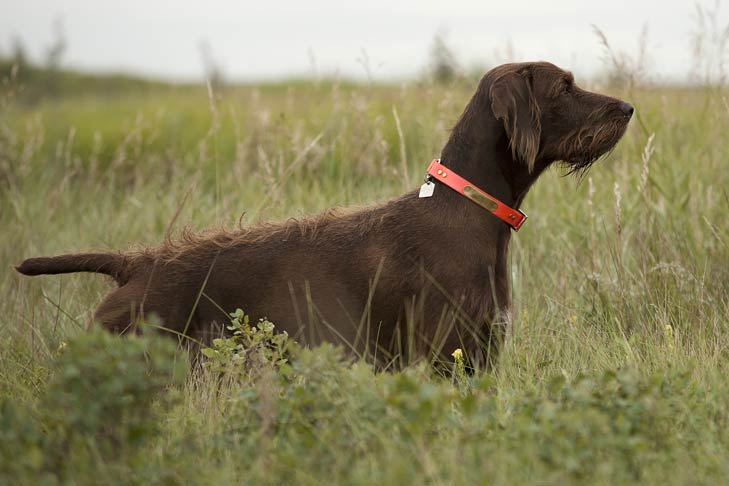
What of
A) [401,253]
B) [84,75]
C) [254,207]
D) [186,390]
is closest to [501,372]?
[401,253]

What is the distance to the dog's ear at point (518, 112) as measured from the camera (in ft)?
12.4

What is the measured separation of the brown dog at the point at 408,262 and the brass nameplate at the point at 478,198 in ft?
0.12

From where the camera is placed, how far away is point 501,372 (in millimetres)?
3691

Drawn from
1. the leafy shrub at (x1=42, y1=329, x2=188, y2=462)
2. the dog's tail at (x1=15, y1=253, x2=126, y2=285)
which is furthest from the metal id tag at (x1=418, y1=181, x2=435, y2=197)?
the leafy shrub at (x1=42, y1=329, x2=188, y2=462)

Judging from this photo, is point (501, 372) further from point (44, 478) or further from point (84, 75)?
point (84, 75)

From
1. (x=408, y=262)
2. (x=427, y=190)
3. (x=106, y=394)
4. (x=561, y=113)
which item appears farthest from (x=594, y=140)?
(x=106, y=394)

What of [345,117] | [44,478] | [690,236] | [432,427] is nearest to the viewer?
[44,478]

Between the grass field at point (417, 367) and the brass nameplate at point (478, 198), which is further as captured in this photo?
the brass nameplate at point (478, 198)

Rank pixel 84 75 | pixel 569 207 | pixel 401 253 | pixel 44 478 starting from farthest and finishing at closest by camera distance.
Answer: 1. pixel 84 75
2. pixel 569 207
3. pixel 401 253
4. pixel 44 478

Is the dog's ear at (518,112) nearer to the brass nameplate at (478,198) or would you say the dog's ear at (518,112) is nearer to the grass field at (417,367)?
the brass nameplate at (478,198)

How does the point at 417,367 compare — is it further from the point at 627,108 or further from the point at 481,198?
the point at 627,108

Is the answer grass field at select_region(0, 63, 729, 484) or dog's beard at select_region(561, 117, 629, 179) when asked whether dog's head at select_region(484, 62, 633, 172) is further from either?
grass field at select_region(0, 63, 729, 484)

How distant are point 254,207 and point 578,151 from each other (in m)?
2.54

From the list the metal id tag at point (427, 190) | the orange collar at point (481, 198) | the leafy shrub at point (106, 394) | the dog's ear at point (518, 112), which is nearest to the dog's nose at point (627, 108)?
the dog's ear at point (518, 112)
